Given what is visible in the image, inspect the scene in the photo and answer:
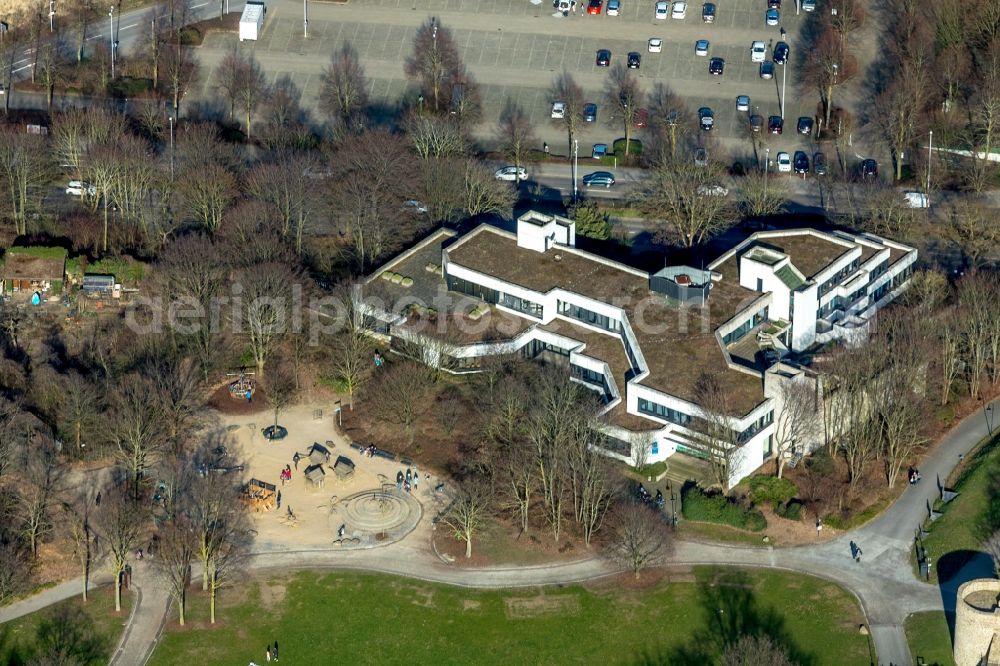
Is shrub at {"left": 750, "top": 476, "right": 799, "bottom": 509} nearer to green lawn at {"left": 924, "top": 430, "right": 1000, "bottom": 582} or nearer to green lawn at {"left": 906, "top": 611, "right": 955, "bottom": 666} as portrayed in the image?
green lawn at {"left": 924, "top": 430, "right": 1000, "bottom": 582}

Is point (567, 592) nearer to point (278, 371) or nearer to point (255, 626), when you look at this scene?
point (255, 626)

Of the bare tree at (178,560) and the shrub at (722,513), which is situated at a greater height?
the shrub at (722,513)

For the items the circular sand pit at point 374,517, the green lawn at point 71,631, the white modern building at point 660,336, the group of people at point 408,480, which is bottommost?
the green lawn at point 71,631

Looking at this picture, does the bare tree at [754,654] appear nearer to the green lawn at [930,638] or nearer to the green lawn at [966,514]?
the green lawn at [930,638]

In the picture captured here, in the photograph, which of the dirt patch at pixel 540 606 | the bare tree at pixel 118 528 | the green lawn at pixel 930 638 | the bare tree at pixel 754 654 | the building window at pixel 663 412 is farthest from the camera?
the building window at pixel 663 412

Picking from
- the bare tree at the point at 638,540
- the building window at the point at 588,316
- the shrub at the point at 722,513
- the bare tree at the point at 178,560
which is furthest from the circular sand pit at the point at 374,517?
the building window at the point at 588,316

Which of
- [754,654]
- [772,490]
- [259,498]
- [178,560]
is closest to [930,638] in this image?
[754,654]

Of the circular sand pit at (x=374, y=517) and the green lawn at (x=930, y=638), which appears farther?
the circular sand pit at (x=374, y=517)

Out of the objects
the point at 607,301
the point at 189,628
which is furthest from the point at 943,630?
the point at 189,628
